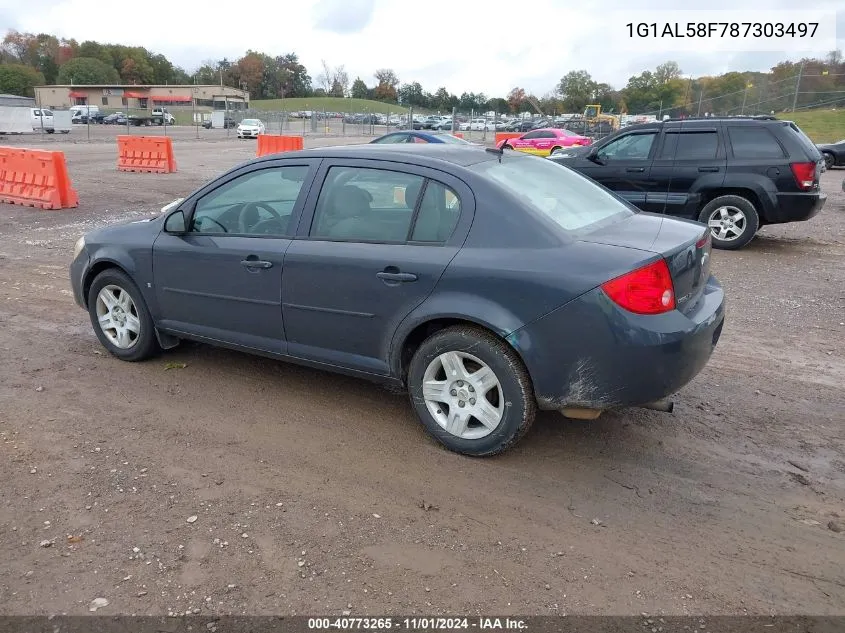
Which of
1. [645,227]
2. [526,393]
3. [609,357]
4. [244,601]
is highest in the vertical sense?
[645,227]

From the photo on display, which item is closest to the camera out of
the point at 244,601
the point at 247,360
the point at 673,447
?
the point at 244,601

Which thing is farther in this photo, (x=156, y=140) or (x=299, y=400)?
(x=156, y=140)

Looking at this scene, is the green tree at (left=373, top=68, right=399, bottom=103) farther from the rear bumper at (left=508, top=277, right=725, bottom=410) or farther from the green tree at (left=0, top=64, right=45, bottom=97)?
the rear bumper at (left=508, top=277, right=725, bottom=410)

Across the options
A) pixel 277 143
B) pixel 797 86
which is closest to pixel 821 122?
pixel 797 86

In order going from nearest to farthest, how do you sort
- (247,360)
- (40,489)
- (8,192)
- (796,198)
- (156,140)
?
(40,489) < (247,360) < (796,198) < (8,192) < (156,140)

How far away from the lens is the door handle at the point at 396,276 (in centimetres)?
368

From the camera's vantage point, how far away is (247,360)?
5215 mm

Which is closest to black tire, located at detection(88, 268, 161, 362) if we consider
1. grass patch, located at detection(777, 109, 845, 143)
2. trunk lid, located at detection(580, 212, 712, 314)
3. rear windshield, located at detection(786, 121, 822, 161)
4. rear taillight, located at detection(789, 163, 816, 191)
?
trunk lid, located at detection(580, 212, 712, 314)

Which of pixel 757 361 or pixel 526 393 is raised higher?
pixel 526 393

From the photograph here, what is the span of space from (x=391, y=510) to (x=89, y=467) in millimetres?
1686

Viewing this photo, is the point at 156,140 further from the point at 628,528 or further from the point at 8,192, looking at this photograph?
the point at 628,528

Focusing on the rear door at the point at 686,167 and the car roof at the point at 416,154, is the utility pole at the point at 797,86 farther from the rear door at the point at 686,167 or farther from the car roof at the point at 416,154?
the car roof at the point at 416,154

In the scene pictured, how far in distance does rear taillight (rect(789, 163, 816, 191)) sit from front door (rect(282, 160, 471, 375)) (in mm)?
7278

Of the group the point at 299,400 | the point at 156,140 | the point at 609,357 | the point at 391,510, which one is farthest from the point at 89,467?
the point at 156,140
